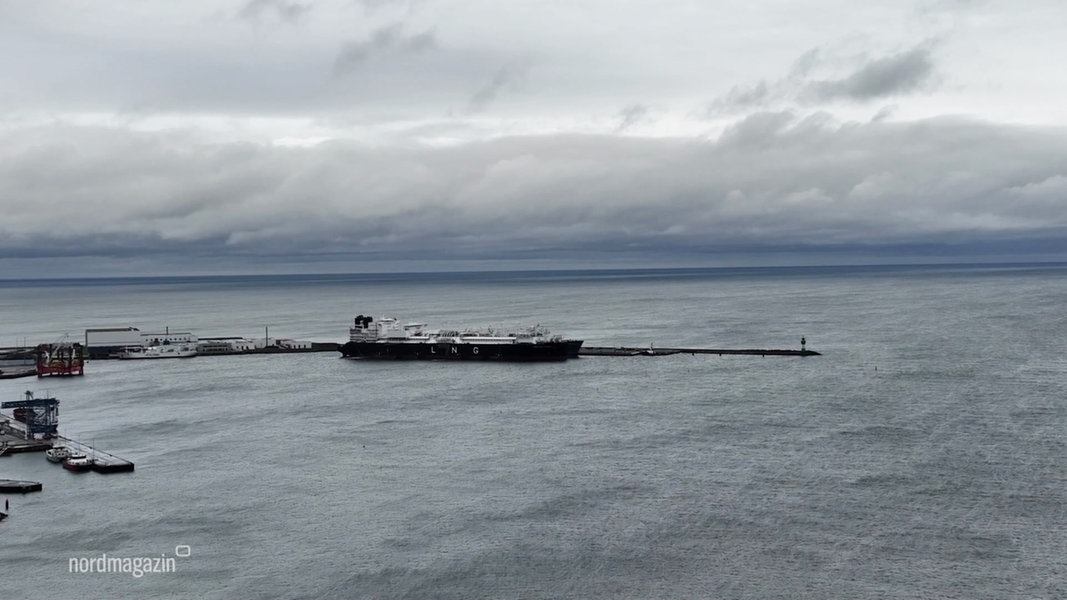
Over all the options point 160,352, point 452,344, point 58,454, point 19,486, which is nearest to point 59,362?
point 160,352

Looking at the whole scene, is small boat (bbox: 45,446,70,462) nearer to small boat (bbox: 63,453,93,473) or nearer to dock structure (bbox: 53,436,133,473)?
dock structure (bbox: 53,436,133,473)

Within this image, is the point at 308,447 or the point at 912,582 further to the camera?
the point at 308,447

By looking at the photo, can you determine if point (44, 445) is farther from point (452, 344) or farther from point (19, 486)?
point (452, 344)

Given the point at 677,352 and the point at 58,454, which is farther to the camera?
the point at 677,352

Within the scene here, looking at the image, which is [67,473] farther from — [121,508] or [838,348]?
[838,348]

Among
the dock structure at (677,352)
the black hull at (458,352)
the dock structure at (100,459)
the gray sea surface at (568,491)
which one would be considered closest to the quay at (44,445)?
the dock structure at (100,459)

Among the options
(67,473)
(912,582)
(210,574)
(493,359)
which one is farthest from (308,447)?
(493,359)
